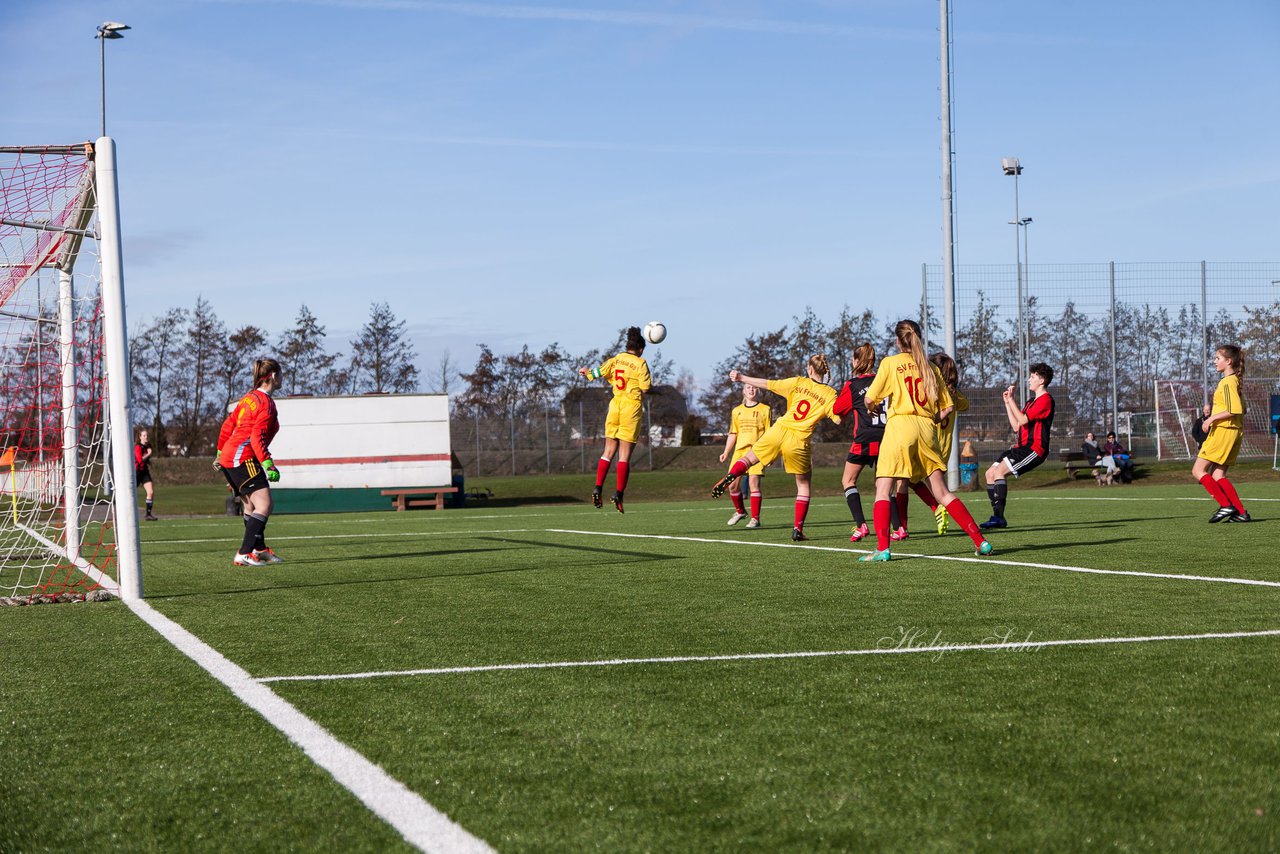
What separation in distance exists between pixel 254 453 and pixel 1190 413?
31.7 metres

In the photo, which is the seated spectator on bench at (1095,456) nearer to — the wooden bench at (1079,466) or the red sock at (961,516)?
the wooden bench at (1079,466)

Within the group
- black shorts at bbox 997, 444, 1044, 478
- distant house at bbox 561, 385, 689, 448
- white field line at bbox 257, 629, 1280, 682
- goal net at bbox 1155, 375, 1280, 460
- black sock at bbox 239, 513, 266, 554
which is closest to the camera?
white field line at bbox 257, 629, 1280, 682

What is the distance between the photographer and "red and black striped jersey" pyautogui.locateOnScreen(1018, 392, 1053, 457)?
13.0 metres

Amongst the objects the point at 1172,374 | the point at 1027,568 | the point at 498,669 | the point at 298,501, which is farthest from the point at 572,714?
the point at 1172,374

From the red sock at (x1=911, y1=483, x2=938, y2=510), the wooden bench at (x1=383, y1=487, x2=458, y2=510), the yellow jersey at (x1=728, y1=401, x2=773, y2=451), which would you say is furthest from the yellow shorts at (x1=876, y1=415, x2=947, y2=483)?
the wooden bench at (x1=383, y1=487, x2=458, y2=510)

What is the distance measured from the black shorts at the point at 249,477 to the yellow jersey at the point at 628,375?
14.4ft

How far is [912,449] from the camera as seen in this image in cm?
972

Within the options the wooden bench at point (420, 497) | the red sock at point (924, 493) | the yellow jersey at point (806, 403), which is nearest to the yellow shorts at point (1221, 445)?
the red sock at point (924, 493)

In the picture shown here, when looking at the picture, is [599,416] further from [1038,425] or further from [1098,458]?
[1038,425]

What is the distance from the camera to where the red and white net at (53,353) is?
9.60 meters

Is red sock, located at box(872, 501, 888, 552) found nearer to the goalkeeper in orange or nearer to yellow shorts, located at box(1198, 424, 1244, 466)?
the goalkeeper in orange

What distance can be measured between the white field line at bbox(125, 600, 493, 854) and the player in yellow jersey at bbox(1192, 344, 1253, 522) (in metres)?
11.3

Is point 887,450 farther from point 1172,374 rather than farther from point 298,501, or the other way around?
point 1172,374

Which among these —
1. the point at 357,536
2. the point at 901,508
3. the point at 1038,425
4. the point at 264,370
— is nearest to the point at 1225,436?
the point at 1038,425
